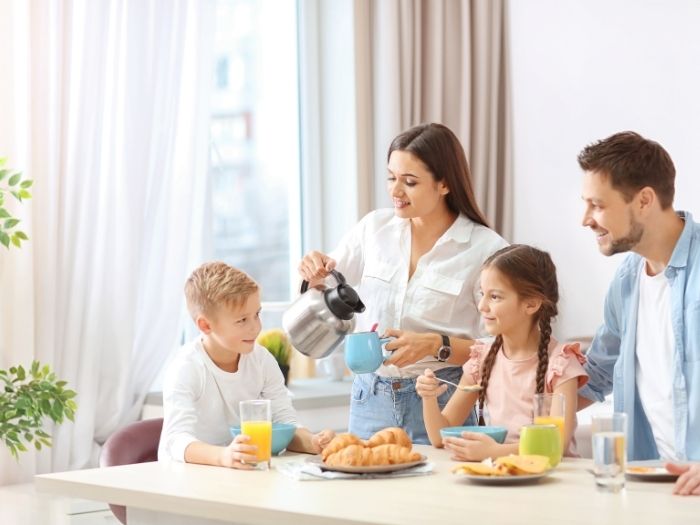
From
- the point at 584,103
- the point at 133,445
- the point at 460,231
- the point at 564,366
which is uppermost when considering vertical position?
the point at 584,103

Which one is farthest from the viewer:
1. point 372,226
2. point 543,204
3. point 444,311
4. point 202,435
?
point 543,204

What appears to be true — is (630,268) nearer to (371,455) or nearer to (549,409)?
(549,409)

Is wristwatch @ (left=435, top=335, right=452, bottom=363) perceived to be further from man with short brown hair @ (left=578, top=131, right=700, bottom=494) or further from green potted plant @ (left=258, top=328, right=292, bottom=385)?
green potted plant @ (left=258, top=328, right=292, bottom=385)

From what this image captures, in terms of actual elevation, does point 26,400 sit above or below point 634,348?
below

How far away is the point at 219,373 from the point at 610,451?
40.2 inches

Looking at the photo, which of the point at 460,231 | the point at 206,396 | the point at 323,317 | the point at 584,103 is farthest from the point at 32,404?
the point at 584,103

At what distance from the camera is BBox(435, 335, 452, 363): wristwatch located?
106 inches

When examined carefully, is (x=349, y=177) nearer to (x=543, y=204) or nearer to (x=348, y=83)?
(x=348, y=83)

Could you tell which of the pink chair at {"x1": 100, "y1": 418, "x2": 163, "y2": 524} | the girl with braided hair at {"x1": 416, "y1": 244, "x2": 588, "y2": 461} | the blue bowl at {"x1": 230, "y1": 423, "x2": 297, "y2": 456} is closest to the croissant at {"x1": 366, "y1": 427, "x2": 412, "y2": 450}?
the girl with braided hair at {"x1": 416, "y1": 244, "x2": 588, "y2": 461}

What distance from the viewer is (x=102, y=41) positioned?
3.90m

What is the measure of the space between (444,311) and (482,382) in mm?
316

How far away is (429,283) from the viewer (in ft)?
9.25

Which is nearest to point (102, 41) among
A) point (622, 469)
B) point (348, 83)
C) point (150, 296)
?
point (150, 296)

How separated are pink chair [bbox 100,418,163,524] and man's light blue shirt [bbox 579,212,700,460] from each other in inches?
40.9
